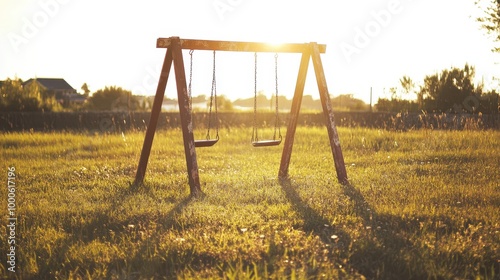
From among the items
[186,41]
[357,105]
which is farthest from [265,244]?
[357,105]

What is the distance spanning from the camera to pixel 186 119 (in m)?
7.05

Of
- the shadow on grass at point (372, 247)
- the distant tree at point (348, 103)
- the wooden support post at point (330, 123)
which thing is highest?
the distant tree at point (348, 103)

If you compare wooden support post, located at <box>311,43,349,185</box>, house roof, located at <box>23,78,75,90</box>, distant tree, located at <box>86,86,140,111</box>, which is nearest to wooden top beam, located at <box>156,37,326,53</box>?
wooden support post, located at <box>311,43,349,185</box>

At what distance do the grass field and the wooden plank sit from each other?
0.31 m

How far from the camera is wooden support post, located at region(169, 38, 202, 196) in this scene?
7000 mm

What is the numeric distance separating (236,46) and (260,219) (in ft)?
9.73

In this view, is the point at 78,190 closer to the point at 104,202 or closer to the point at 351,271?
the point at 104,202

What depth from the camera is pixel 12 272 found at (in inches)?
173

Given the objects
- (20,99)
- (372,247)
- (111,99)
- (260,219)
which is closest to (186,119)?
(260,219)

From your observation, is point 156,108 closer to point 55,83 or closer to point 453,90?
point 453,90

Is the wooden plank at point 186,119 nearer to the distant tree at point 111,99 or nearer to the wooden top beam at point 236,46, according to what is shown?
the wooden top beam at point 236,46

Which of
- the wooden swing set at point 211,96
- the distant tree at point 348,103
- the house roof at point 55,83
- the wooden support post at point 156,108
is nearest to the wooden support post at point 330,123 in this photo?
the wooden swing set at point 211,96

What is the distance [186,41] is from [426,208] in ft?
12.8

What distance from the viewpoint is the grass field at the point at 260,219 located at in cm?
434
